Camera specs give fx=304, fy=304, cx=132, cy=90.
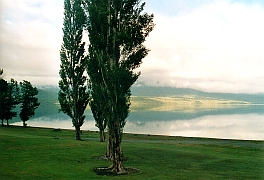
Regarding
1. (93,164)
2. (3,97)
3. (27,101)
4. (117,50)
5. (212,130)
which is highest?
(117,50)

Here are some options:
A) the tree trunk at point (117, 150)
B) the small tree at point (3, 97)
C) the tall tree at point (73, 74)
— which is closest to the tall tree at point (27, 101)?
the small tree at point (3, 97)

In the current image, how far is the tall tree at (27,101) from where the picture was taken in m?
76.2

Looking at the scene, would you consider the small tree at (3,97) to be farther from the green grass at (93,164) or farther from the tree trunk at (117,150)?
the tree trunk at (117,150)

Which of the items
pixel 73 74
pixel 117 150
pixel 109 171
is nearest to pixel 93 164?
pixel 109 171

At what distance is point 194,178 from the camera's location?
19969 millimetres

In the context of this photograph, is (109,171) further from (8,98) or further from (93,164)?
(8,98)

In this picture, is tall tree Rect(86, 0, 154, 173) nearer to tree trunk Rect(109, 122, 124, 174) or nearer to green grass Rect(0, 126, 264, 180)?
tree trunk Rect(109, 122, 124, 174)

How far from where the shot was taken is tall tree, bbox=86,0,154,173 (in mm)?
21725

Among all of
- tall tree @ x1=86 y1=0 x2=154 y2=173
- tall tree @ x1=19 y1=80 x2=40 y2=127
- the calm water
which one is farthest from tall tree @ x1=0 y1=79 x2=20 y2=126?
tall tree @ x1=86 y1=0 x2=154 y2=173

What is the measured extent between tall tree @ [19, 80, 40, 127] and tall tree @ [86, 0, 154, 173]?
57.5m

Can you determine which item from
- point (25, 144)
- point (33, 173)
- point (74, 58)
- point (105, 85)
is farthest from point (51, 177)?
point (74, 58)

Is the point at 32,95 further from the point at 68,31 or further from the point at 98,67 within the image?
the point at 98,67

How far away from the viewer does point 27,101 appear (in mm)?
77188

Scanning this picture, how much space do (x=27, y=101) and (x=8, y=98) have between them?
18.1 ft
